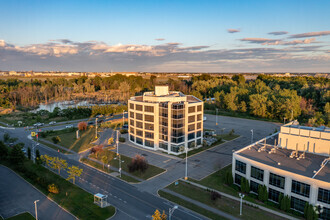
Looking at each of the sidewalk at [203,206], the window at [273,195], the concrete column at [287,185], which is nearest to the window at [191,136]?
the sidewalk at [203,206]

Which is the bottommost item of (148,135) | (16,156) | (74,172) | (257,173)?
(74,172)

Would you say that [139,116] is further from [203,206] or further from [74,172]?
[203,206]

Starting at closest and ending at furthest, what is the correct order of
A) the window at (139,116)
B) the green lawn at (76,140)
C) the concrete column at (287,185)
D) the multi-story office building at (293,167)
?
the multi-story office building at (293,167) < the concrete column at (287,185) < the window at (139,116) < the green lawn at (76,140)

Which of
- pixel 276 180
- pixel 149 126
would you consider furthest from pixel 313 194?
pixel 149 126

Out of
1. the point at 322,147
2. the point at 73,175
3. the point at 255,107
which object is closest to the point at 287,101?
the point at 255,107

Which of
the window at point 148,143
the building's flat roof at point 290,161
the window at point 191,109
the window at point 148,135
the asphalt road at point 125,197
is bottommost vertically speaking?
the asphalt road at point 125,197

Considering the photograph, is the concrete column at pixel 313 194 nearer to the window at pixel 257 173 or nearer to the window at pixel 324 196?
the window at pixel 324 196
